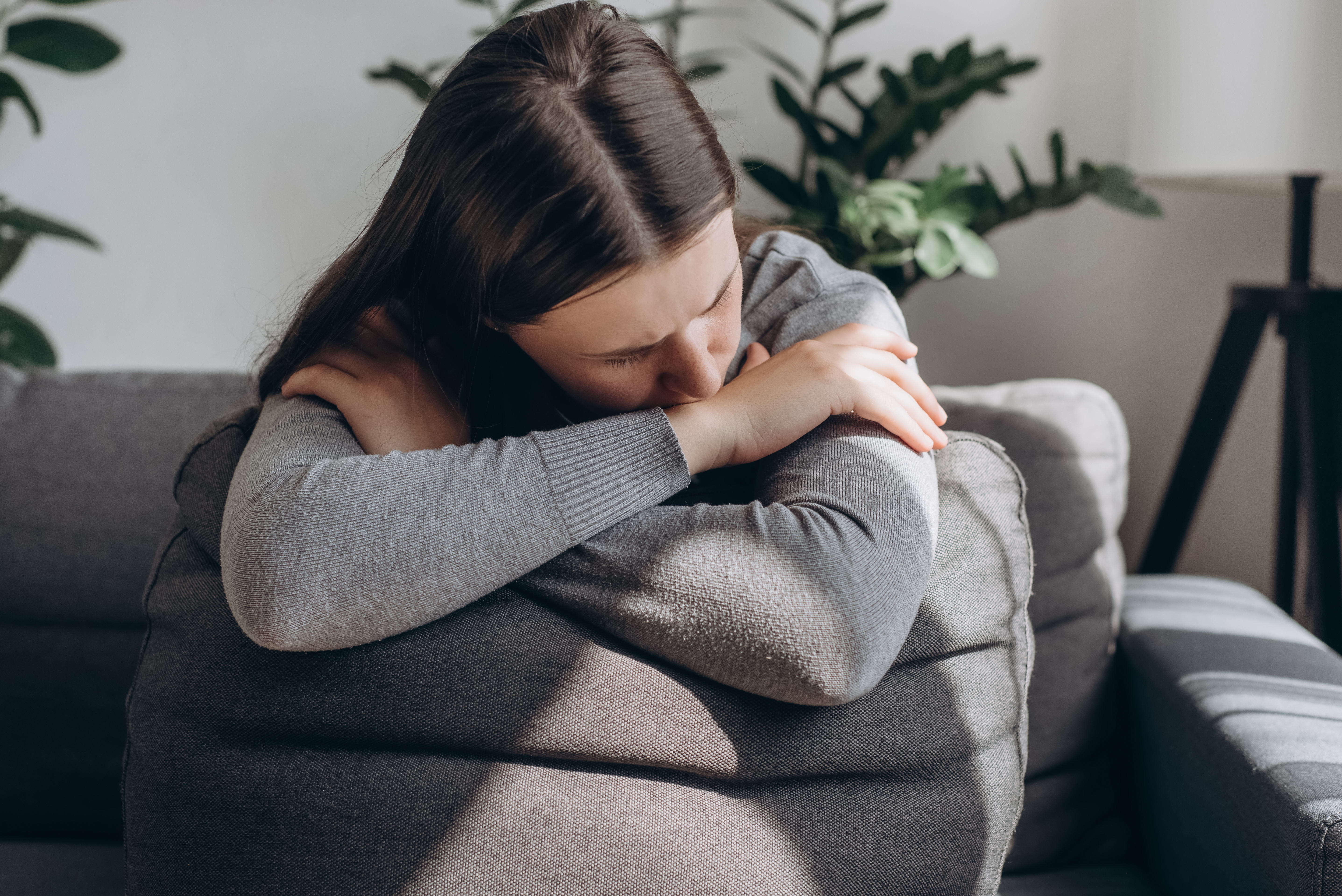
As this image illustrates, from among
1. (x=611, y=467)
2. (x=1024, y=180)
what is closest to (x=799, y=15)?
(x=1024, y=180)

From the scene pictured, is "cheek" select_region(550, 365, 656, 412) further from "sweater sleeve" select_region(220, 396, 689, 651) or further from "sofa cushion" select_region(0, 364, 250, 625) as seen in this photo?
"sofa cushion" select_region(0, 364, 250, 625)

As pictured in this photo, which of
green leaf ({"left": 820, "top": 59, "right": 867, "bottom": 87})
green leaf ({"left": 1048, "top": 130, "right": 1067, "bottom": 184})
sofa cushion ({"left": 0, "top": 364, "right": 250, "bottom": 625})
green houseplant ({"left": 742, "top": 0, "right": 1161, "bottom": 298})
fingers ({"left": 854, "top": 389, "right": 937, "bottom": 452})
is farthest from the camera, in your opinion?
green leaf ({"left": 820, "top": 59, "right": 867, "bottom": 87})

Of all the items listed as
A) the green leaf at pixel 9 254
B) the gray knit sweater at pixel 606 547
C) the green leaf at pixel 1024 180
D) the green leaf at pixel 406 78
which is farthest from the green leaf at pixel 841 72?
the green leaf at pixel 9 254

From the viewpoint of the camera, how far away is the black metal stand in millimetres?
1238

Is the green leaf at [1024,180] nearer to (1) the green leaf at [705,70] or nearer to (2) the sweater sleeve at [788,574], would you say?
(1) the green leaf at [705,70]

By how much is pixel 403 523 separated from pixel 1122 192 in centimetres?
120

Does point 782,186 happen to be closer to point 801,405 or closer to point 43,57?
point 801,405

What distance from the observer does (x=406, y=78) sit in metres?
1.44

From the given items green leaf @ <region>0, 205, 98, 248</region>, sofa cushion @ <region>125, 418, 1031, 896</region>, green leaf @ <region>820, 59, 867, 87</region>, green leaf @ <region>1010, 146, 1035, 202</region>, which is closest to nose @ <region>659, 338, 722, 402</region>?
sofa cushion @ <region>125, 418, 1031, 896</region>

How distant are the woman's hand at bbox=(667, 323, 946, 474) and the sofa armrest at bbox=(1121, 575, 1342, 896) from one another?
395mm

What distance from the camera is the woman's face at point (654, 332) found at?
72cm

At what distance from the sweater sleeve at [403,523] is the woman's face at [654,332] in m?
0.08

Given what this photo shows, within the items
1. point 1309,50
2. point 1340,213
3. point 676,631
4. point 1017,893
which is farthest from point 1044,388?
point 1340,213

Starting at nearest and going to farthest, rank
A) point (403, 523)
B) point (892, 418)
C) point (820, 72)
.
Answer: point (403, 523), point (892, 418), point (820, 72)
